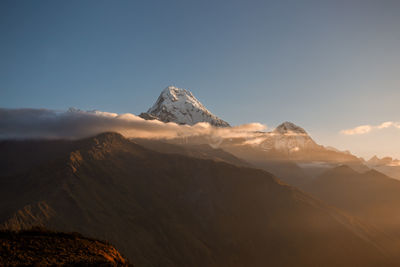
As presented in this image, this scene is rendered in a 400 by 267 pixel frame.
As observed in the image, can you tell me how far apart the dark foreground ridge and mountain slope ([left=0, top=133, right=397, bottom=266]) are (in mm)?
85098

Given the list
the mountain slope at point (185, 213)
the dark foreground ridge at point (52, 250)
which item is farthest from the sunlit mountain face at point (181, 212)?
the dark foreground ridge at point (52, 250)

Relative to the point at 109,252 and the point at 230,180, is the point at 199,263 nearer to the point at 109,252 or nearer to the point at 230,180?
the point at 230,180

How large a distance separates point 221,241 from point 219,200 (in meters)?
29.1

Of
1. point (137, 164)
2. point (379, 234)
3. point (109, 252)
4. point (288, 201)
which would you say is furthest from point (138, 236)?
point (379, 234)

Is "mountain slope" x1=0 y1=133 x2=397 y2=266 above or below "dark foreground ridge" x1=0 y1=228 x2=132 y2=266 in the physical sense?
below

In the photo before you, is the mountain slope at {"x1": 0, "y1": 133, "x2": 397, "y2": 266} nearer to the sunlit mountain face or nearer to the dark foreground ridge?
the sunlit mountain face

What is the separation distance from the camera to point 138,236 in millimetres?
115125

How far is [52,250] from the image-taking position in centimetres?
2086

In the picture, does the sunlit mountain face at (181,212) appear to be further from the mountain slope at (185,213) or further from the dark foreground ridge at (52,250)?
the dark foreground ridge at (52,250)

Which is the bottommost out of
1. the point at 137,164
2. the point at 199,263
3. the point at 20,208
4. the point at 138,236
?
the point at 199,263

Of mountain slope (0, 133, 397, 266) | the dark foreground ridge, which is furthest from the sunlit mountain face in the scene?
the dark foreground ridge

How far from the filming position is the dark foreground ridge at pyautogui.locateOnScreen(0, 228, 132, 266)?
755 inches

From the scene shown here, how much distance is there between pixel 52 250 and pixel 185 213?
435ft

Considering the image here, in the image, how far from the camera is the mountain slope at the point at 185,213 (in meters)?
113
